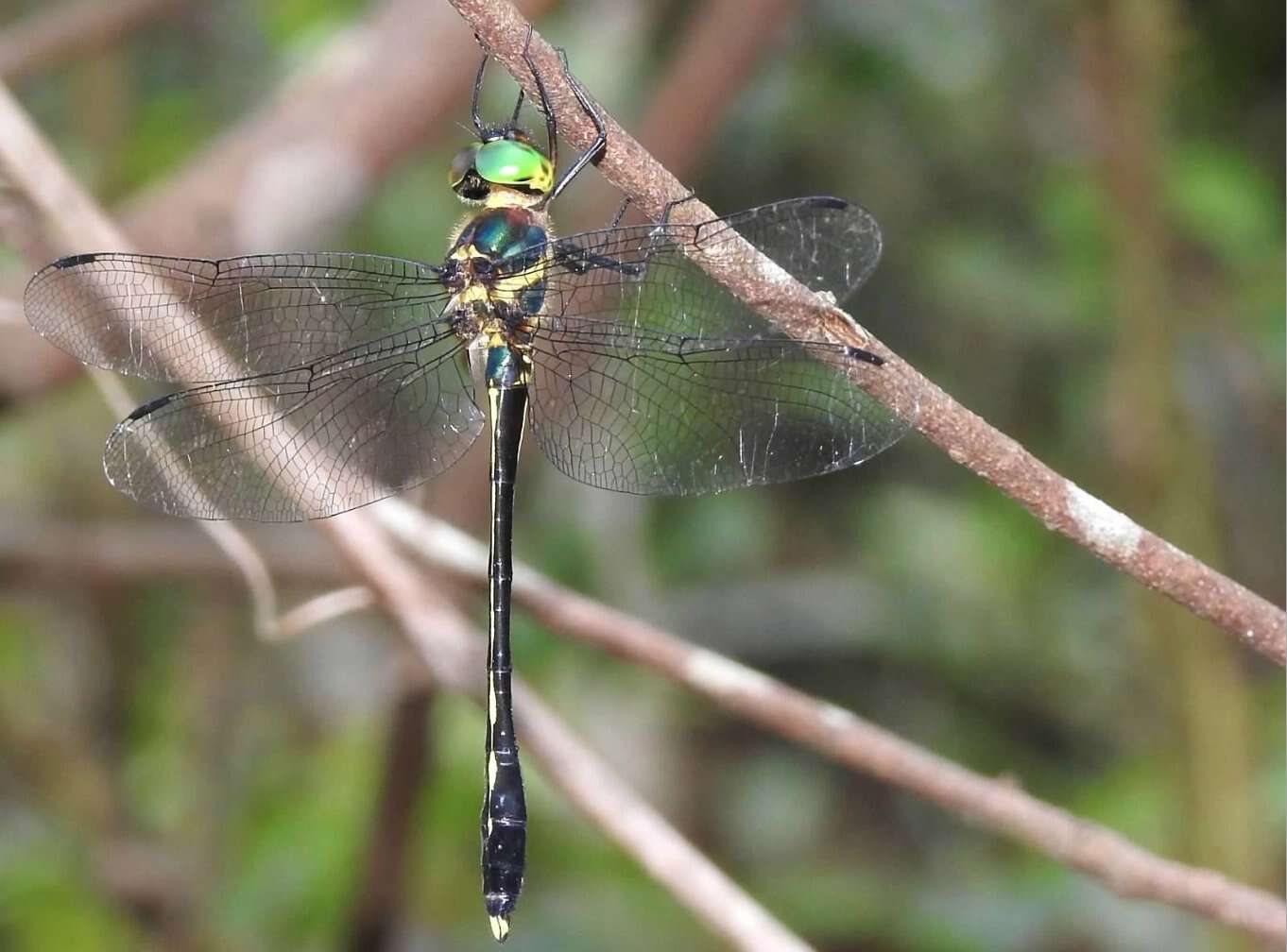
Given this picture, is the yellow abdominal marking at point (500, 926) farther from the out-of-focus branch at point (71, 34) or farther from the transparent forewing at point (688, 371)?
the out-of-focus branch at point (71, 34)

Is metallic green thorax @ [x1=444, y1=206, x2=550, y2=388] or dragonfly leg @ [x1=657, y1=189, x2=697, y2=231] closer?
dragonfly leg @ [x1=657, y1=189, x2=697, y2=231]

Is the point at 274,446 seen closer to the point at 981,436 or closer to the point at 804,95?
the point at 981,436

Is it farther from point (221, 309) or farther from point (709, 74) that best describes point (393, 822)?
point (709, 74)

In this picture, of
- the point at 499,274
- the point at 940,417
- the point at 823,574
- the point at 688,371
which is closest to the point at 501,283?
the point at 499,274

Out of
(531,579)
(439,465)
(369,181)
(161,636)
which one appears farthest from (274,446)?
(161,636)

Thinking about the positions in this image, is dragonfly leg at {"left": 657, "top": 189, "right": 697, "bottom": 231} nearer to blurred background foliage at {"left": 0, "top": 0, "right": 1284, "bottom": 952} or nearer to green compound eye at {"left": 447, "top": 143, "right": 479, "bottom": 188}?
green compound eye at {"left": 447, "top": 143, "right": 479, "bottom": 188}

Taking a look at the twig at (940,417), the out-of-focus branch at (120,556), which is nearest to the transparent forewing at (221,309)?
the twig at (940,417)

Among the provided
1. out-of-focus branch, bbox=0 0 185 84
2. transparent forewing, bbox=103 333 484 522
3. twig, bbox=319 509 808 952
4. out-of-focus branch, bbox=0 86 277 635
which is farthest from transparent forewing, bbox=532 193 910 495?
out-of-focus branch, bbox=0 0 185 84
